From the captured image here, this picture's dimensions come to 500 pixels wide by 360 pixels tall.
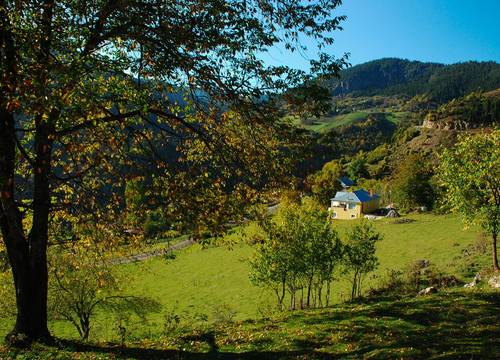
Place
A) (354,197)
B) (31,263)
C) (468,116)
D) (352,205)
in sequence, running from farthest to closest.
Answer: (468,116) < (352,205) < (354,197) < (31,263)

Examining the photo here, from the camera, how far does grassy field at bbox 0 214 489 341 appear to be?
118 ft

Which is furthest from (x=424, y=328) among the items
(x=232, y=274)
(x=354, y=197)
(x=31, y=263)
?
(x=354, y=197)

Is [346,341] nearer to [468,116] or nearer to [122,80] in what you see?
[122,80]

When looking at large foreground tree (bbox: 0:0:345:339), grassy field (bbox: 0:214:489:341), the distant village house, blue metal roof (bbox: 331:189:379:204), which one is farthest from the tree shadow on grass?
blue metal roof (bbox: 331:189:379:204)

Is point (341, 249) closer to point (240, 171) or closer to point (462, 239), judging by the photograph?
point (240, 171)

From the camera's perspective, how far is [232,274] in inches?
2084

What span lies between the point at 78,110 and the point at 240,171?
5.08 meters

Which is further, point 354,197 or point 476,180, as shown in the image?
point 354,197

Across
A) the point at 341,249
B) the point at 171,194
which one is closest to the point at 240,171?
the point at 171,194

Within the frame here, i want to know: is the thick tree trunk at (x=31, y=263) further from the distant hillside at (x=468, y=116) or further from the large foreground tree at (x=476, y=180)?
the distant hillside at (x=468, y=116)

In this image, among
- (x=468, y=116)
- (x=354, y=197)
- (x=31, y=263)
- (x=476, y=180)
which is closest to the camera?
(x=31, y=263)

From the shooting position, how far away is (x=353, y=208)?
301 ft

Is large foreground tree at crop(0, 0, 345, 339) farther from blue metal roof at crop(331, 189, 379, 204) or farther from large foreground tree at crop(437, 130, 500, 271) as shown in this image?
blue metal roof at crop(331, 189, 379, 204)

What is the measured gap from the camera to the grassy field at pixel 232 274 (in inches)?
1419
